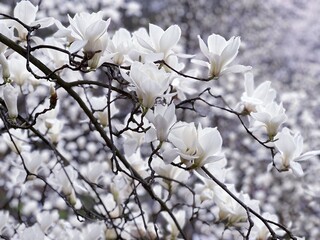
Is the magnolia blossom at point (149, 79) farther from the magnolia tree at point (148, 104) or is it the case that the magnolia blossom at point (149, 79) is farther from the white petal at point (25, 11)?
the white petal at point (25, 11)

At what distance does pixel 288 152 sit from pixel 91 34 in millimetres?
393

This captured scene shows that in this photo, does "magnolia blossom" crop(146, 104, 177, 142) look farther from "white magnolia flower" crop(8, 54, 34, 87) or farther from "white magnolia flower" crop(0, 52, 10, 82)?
"white magnolia flower" crop(8, 54, 34, 87)

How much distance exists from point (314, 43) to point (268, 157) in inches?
73.0

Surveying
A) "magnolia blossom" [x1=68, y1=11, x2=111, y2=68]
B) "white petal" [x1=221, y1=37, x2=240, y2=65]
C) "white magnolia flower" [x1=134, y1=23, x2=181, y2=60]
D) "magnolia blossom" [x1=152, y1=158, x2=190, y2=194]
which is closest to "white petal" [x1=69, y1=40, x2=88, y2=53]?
"magnolia blossom" [x1=68, y1=11, x2=111, y2=68]

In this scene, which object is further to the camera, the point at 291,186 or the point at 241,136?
the point at 241,136

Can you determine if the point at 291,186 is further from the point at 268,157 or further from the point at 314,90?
the point at 314,90

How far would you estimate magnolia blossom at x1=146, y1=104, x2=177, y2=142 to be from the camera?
74 cm

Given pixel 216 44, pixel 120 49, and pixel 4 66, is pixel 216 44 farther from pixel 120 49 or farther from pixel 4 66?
pixel 4 66

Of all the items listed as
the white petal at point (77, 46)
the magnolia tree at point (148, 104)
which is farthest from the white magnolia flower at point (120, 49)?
the white petal at point (77, 46)

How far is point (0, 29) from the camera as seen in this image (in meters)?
0.88

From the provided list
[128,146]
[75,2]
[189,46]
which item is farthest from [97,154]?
[128,146]

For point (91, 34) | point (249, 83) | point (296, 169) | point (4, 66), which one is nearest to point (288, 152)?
point (296, 169)

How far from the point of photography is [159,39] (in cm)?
86

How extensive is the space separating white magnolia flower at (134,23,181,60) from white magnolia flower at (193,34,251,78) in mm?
42
